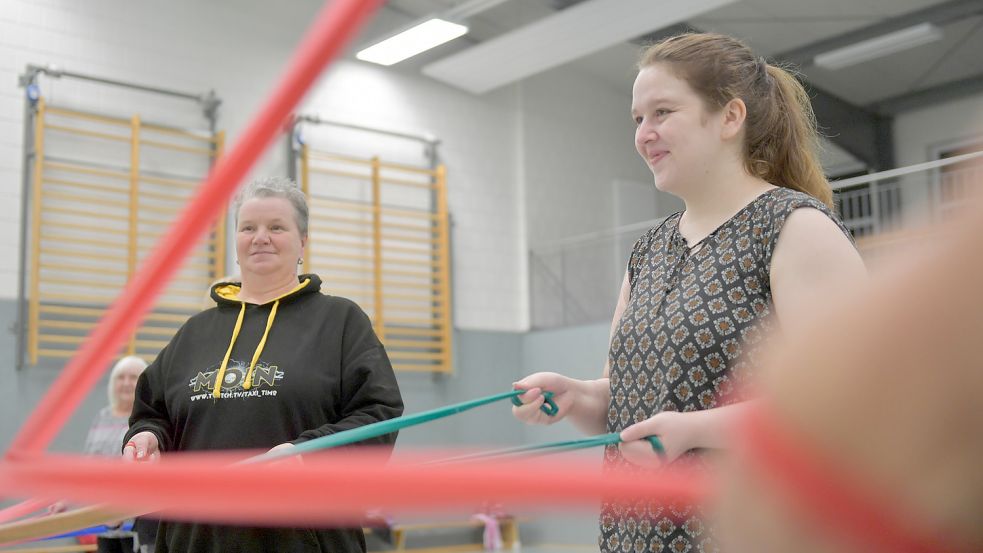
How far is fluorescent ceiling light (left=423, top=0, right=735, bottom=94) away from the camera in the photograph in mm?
7746

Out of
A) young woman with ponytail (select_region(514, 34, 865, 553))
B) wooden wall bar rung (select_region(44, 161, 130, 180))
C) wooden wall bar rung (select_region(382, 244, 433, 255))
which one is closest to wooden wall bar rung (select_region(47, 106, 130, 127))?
wooden wall bar rung (select_region(44, 161, 130, 180))

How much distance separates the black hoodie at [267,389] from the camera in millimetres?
1879

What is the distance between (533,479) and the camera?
0.55 metres

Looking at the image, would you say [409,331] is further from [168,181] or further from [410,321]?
[168,181]

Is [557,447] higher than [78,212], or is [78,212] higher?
[78,212]

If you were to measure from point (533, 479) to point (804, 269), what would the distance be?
789 mm

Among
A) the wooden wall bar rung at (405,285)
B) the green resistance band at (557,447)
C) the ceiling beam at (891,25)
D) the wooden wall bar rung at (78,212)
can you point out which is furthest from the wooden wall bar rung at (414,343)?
the green resistance band at (557,447)

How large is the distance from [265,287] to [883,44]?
24.3ft

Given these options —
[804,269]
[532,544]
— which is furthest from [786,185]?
[532,544]

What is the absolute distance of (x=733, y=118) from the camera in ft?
4.86

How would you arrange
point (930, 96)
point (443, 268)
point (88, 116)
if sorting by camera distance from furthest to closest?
1. point (930, 96)
2. point (443, 268)
3. point (88, 116)

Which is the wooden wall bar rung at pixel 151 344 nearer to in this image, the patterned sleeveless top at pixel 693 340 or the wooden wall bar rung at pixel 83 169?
the wooden wall bar rung at pixel 83 169

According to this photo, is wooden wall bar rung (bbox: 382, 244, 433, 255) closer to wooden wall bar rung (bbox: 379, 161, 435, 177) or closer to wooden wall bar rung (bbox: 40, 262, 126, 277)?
wooden wall bar rung (bbox: 379, 161, 435, 177)

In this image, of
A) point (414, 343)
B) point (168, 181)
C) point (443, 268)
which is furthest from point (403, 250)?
point (168, 181)
